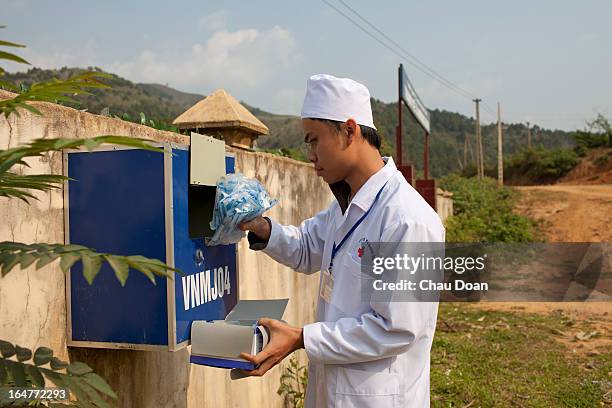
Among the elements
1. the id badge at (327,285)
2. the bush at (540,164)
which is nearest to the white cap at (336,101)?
the id badge at (327,285)

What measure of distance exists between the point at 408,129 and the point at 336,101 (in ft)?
218

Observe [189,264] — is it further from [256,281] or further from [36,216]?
[256,281]

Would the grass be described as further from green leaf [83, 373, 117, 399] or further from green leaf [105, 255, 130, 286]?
green leaf [105, 255, 130, 286]

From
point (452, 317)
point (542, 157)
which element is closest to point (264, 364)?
point (452, 317)

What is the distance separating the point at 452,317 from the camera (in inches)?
292

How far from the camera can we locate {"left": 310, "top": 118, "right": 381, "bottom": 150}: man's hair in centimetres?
200

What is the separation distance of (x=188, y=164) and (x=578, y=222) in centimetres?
1530

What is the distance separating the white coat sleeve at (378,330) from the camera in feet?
5.84

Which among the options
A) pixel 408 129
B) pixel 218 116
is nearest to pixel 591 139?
pixel 218 116

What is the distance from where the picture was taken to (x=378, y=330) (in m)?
1.81

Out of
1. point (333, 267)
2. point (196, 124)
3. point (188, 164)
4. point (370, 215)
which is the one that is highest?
point (196, 124)

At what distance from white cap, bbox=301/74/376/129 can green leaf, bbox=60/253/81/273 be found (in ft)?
4.11

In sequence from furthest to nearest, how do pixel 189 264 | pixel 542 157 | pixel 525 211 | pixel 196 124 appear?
1. pixel 542 157
2. pixel 525 211
3. pixel 196 124
4. pixel 189 264

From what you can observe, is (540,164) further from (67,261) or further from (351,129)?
(67,261)
